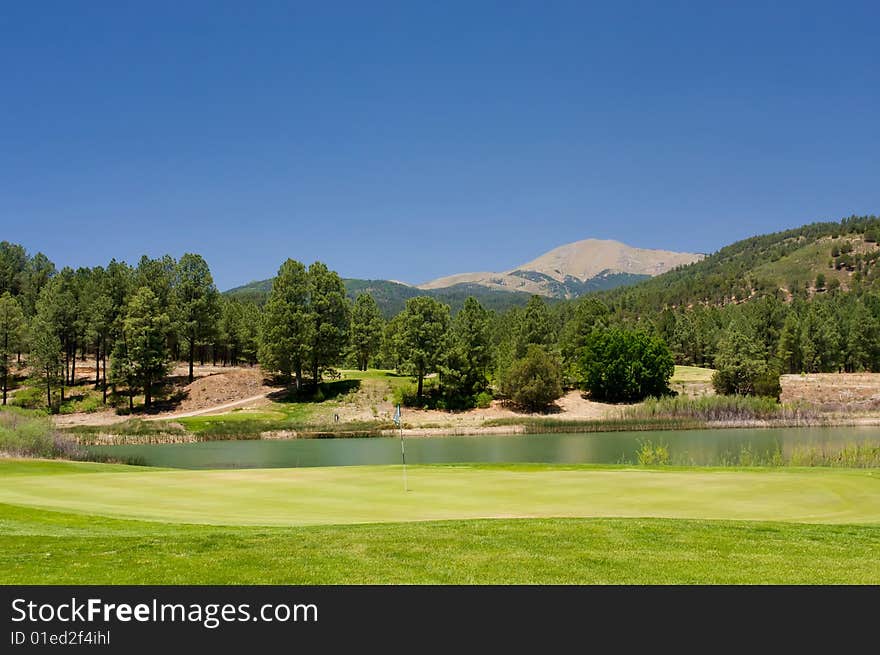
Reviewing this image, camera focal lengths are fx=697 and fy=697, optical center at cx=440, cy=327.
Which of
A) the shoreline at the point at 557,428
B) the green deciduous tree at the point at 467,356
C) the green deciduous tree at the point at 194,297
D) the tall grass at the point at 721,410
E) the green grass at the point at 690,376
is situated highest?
the green deciduous tree at the point at 194,297

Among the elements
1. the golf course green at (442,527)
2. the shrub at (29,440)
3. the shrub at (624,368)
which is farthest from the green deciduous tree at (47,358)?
the shrub at (624,368)

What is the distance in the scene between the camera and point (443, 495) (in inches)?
816

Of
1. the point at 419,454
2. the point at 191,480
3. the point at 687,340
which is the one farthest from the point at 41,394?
the point at 687,340

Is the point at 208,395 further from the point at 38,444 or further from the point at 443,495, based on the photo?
the point at 443,495

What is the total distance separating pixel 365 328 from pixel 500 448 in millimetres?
62801

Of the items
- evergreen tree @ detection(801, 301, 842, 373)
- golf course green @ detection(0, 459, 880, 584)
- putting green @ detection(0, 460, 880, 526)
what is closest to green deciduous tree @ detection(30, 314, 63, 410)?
putting green @ detection(0, 460, 880, 526)

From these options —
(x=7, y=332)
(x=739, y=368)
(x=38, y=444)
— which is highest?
(x=7, y=332)

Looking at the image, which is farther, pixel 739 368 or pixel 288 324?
→ pixel 739 368

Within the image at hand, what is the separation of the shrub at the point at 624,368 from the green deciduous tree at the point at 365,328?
122 feet

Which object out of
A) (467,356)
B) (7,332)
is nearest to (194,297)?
(7,332)

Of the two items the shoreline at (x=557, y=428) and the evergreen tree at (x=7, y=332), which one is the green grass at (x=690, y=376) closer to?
the shoreline at (x=557, y=428)

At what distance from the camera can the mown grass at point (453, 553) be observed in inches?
387

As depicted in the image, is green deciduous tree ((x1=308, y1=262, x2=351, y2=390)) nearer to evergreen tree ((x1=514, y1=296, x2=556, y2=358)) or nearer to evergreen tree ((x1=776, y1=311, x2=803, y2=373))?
evergreen tree ((x1=514, y1=296, x2=556, y2=358))
